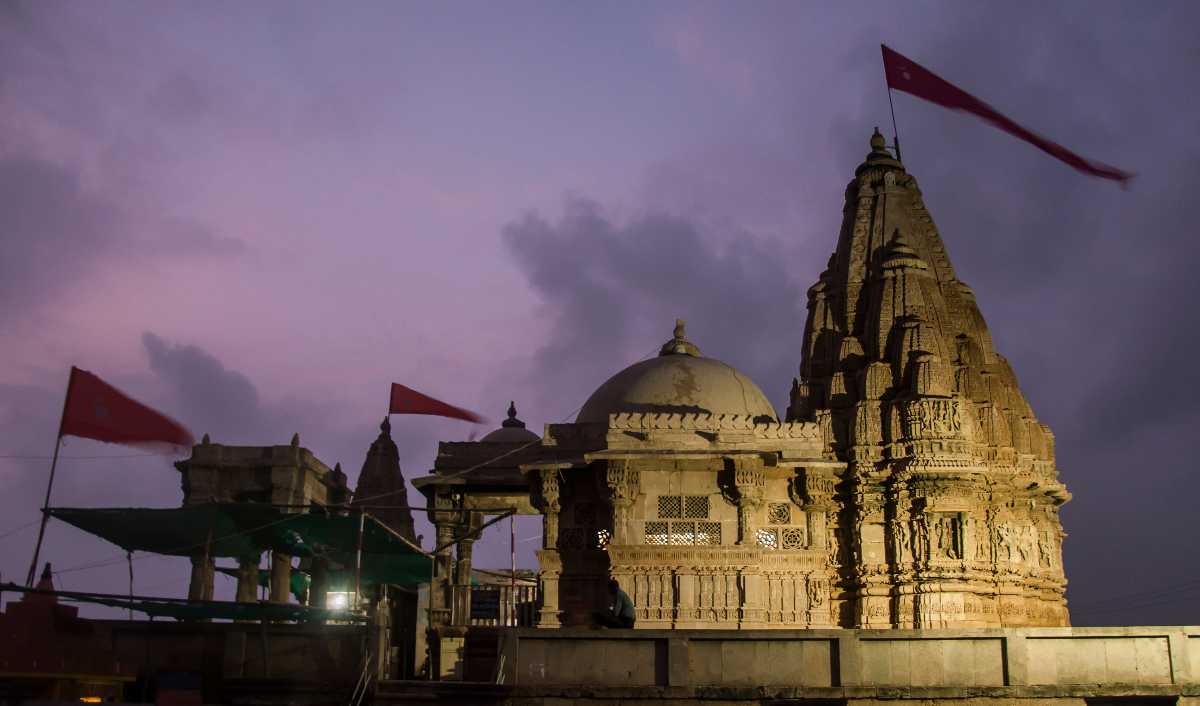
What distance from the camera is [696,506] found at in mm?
29984

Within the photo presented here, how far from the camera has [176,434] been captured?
22.0 meters

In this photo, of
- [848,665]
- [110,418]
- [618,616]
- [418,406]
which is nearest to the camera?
[848,665]

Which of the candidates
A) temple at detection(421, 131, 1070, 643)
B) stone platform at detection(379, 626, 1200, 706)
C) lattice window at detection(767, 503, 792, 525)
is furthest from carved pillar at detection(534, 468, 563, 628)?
stone platform at detection(379, 626, 1200, 706)

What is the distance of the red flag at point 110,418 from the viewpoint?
68.8 feet

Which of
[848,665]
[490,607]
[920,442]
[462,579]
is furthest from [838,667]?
[490,607]

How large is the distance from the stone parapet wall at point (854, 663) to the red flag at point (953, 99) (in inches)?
427

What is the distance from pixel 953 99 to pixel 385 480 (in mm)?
21244

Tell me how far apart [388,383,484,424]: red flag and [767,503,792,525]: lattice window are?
7.45m

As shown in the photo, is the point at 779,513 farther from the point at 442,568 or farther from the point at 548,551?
the point at 442,568

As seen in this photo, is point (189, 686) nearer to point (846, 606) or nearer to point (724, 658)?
point (724, 658)

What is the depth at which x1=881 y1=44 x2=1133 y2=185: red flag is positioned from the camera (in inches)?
994

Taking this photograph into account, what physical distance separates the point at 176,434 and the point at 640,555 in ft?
38.0

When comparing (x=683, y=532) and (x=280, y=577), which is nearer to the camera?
(x=683, y=532)

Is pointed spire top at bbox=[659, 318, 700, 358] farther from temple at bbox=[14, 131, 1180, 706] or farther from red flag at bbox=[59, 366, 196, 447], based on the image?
red flag at bbox=[59, 366, 196, 447]
